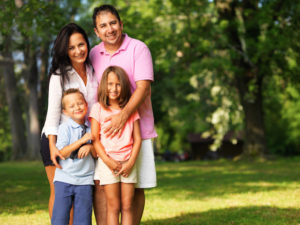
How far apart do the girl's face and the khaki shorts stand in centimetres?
58

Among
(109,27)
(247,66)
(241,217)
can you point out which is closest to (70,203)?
(109,27)

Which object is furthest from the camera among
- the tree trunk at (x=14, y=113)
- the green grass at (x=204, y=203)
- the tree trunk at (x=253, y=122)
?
the tree trunk at (x=14, y=113)

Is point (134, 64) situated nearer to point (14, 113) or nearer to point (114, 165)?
point (114, 165)

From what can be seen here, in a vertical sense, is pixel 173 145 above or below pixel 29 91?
below

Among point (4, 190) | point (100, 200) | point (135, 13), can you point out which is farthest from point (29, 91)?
point (100, 200)

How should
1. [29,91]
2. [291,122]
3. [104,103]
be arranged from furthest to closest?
[291,122], [29,91], [104,103]

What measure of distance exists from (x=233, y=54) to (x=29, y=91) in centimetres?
1757

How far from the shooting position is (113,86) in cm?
426

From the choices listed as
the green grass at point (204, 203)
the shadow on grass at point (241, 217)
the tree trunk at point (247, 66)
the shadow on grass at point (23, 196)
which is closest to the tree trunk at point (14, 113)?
the tree trunk at point (247, 66)

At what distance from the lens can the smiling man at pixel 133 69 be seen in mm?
4410

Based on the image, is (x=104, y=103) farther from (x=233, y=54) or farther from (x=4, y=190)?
(x=233, y=54)

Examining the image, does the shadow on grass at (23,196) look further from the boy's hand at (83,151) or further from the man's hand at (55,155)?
the boy's hand at (83,151)

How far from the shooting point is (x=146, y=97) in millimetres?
4535

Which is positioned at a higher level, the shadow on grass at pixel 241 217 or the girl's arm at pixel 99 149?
the girl's arm at pixel 99 149
